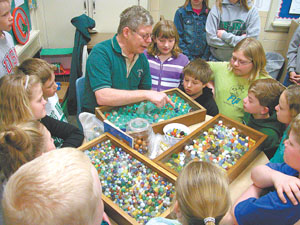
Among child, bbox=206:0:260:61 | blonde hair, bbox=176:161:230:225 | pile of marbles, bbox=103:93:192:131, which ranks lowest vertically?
pile of marbles, bbox=103:93:192:131

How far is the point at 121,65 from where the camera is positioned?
6.60 feet

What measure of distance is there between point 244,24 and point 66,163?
2677 millimetres

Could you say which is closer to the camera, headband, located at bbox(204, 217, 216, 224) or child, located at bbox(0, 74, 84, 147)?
headband, located at bbox(204, 217, 216, 224)

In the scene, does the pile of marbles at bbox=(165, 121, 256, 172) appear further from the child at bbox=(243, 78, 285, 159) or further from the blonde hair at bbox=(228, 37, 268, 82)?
the blonde hair at bbox=(228, 37, 268, 82)

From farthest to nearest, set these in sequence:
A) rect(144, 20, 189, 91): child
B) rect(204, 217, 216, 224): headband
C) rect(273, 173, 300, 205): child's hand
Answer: rect(144, 20, 189, 91): child < rect(273, 173, 300, 205): child's hand < rect(204, 217, 216, 224): headband

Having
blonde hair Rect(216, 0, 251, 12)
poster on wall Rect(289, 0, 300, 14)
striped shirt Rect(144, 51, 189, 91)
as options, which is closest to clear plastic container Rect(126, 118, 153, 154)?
striped shirt Rect(144, 51, 189, 91)

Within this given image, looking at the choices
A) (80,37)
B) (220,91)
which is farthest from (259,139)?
(80,37)

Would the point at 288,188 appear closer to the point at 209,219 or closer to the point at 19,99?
the point at 209,219

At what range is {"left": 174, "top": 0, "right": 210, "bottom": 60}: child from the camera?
2861mm

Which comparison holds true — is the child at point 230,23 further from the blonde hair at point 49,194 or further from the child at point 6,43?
the blonde hair at point 49,194

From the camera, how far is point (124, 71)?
205 cm

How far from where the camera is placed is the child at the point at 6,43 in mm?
1746

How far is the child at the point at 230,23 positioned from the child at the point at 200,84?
0.65 meters

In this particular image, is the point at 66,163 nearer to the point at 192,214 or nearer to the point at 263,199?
the point at 192,214
